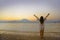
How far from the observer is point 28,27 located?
1.87m

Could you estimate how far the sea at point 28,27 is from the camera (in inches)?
71.8

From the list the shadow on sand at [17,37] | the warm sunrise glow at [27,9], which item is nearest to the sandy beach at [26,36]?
the shadow on sand at [17,37]

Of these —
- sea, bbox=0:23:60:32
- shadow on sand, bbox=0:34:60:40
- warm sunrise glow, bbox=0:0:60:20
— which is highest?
warm sunrise glow, bbox=0:0:60:20

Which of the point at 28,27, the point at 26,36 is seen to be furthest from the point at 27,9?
the point at 26,36

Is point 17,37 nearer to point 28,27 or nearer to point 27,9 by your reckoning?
point 28,27

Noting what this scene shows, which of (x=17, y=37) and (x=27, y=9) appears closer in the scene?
(x=17, y=37)

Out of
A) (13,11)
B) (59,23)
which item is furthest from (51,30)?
(13,11)

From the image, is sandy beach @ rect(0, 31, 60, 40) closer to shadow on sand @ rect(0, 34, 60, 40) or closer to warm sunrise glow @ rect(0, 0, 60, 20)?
shadow on sand @ rect(0, 34, 60, 40)

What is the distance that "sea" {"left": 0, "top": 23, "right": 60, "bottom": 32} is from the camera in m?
1.82

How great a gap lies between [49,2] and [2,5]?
564 mm

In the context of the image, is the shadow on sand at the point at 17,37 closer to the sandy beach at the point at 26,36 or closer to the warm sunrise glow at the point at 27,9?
the sandy beach at the point at 26,36

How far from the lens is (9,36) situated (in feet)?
5.89

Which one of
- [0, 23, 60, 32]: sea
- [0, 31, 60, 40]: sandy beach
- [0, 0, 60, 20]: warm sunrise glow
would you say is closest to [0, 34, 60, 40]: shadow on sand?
[0, 31, 60, 40]: sandy beach

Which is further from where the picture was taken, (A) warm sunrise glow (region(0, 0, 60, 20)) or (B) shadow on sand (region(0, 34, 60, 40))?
(A) warm sunrise glow (region(0, 0, 60, 20))
